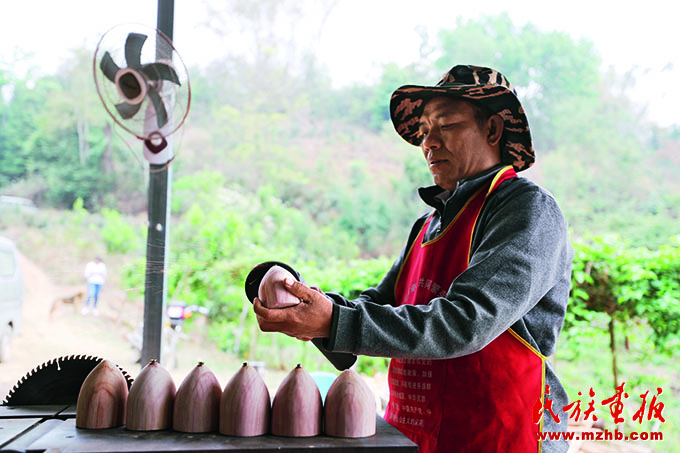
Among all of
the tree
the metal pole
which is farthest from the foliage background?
the metal pole

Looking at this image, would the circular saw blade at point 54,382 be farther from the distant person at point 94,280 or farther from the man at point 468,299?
the distant person at point 94,280

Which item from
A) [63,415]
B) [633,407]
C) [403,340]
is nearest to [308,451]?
[403,340]

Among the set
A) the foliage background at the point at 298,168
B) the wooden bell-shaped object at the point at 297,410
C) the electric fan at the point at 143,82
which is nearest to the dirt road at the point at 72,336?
the foliage background at the point at 298,168

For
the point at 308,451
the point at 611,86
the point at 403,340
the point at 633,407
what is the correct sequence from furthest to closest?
the point at 611,86 → the point at 633,407 → the point at 403,340 → the point at 308,451

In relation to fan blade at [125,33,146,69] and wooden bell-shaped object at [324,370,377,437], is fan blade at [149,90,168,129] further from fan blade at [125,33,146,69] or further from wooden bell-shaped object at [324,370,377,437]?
wooden bell-shaped object at [324,370,377,437]

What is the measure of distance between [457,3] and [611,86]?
186 centimetres

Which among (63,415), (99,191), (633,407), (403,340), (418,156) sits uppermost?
(418,156)

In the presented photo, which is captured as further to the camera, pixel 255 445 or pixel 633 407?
pixel 633 407

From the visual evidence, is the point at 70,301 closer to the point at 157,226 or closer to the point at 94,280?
the point at 94,280

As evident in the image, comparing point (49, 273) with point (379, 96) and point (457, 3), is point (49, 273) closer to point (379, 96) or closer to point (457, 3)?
point (379, 96)

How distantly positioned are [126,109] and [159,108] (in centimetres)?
13

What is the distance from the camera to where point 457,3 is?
6.29 m

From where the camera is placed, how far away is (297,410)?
→ 1.04m

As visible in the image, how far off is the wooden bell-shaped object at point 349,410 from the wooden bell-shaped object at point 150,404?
0.29m
